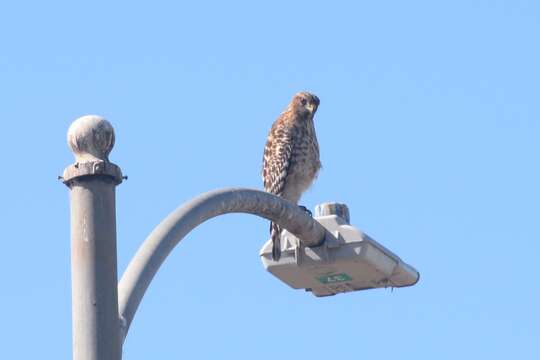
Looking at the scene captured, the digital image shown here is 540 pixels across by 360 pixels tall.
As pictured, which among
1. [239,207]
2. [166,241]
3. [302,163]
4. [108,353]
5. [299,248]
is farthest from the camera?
[302,163]

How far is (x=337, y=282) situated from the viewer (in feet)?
24.0

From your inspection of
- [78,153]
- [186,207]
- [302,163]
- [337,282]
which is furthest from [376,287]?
[302,163]

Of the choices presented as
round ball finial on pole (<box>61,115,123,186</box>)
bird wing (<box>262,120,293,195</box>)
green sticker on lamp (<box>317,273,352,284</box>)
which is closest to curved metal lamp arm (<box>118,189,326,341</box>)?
round ball finial on pole (<box>61,115,123,186</box>)

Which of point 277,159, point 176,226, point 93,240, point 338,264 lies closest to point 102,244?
point 93,240

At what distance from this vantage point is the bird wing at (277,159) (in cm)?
1259

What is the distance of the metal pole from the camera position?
468 cm

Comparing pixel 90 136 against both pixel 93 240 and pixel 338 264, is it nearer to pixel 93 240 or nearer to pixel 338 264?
pixel 93 240

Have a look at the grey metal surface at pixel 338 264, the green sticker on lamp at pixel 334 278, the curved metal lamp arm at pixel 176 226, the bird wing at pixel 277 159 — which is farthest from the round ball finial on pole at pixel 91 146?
the bird wing at pixel 277 159

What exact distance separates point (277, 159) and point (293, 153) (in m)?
0.14

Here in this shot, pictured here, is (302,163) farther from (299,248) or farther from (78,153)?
(78,153)

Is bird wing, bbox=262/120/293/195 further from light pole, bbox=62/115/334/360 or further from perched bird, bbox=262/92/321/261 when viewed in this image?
light pole, bbox=62/115/334/360

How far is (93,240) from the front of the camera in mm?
4715

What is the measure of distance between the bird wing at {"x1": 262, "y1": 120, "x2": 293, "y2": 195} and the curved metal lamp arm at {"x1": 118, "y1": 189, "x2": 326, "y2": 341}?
594 centimetres

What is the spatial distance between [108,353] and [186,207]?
862 millimetres
